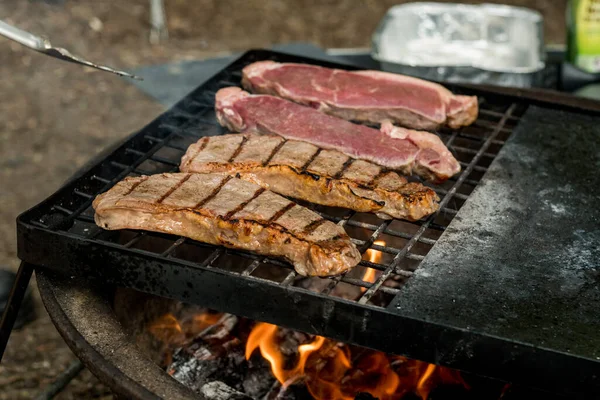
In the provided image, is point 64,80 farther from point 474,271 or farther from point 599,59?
point 474,271

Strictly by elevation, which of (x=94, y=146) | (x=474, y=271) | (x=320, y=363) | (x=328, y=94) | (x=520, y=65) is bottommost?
(x=94, y=146)

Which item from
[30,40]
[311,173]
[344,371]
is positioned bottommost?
[344,371]

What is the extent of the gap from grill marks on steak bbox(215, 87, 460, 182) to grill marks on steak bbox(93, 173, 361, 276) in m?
0.48

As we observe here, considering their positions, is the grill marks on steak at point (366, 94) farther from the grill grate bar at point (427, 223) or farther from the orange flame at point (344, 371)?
the orange flame at point (344, 371)

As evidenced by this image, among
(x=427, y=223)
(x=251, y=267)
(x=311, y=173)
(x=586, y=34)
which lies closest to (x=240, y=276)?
(x=251, y=267)

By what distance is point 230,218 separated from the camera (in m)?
2.40

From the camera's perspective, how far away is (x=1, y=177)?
6242mm

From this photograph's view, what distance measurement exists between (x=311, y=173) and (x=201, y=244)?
49 centimetres

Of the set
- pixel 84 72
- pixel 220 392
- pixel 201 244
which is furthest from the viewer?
pixel 84 72

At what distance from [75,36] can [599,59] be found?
5923mm

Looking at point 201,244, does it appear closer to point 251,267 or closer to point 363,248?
point 251,267

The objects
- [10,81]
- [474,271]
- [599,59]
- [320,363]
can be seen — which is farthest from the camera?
[10,81]

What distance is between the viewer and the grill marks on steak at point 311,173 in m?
2.59

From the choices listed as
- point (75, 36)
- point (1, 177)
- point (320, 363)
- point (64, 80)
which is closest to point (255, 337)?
point (320, 363)
